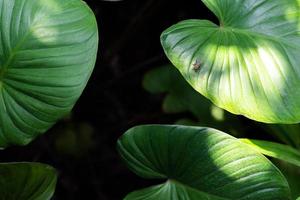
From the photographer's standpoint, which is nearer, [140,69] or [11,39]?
[11,39]

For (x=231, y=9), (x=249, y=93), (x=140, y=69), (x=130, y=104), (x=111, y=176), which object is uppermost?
(x=231, y=9)

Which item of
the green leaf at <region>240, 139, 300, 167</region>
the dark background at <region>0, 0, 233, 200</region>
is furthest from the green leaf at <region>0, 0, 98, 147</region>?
the dark background at <region>0, 0, 233, 200</region>

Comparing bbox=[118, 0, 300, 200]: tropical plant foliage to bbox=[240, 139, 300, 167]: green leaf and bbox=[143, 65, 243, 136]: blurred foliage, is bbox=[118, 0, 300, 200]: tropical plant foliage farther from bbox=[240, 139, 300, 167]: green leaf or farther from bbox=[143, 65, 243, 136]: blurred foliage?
bbox=[143, 65, 243, 136]: blurred foliage

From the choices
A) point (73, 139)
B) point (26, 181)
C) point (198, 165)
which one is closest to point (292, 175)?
point (198, 165)

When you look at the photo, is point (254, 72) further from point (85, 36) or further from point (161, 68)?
point (161, 68)

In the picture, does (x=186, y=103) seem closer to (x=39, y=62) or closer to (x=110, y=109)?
(x=110, y=109)

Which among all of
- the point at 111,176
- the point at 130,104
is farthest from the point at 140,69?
the point at 111,176

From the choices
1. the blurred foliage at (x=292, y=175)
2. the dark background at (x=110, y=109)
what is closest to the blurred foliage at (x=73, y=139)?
the dark background at (x=110, y=109)
